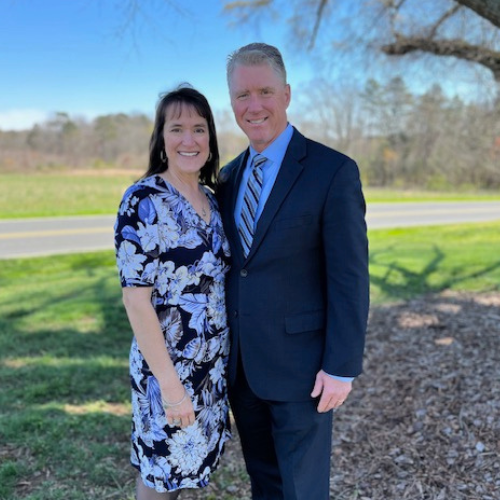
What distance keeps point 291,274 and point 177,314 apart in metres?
0.47

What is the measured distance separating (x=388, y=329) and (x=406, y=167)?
34.1m

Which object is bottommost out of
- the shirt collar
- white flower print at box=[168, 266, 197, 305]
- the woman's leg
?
the woman's leg

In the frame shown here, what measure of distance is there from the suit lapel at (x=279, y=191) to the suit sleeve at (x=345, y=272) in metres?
0.16

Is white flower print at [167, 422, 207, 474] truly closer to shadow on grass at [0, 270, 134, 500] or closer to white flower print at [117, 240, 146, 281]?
white flower print at [117, 240, 146, 281]

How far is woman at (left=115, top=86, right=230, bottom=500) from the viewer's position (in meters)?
1.80

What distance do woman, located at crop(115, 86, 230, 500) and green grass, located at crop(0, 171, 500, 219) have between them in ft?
47.7

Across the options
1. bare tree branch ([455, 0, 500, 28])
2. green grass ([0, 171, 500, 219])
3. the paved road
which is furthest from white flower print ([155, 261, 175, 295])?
green grass ([0, 171, 500, 219])

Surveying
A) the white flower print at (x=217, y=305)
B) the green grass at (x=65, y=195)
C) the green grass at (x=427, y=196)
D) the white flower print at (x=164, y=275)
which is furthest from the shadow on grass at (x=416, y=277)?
the green grass at (x=427, y=196)

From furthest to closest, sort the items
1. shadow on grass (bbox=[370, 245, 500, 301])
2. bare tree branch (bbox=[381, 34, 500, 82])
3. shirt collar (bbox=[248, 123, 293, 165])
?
1. shadow on grass (bbox=[370, 245, 500, 301])
2. bare tree branch (bbox=[381, 34, 500, 82])
3. shirt collar (bbox=[248, 123, 293, 165])

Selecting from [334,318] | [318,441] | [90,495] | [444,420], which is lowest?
[90,495]

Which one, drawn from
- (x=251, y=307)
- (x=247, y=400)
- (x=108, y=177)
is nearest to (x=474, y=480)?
(x=247, y=400)

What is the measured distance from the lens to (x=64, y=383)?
4.11 metres

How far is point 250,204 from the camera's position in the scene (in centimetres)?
199

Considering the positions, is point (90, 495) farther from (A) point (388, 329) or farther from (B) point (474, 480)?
(A) point (388, 329)
